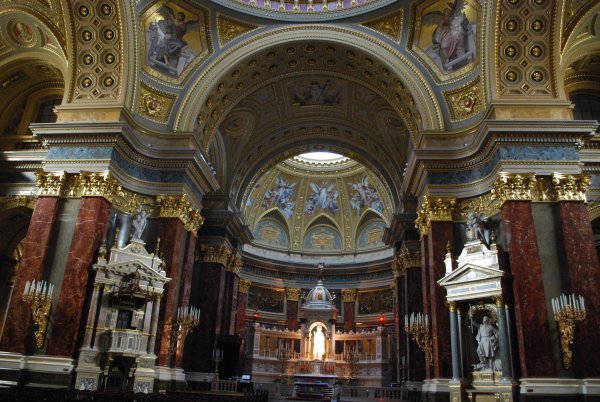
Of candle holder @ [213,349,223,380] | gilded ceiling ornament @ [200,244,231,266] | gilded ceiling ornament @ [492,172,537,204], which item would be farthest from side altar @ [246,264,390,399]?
gilded ceiling ornament @ [492,172,537,204]

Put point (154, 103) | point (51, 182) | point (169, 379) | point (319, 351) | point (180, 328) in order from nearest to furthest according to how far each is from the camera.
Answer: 1. point (51, 182)
2. point (169, 379)
3. point (180, 328)
4. point (154, 103)
5. point (319, 351)

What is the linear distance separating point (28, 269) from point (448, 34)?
563 inches

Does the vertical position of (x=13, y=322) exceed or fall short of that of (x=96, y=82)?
it falls short

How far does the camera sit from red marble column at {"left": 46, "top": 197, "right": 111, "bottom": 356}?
39.7ft

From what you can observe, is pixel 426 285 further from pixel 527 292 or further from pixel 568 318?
pixel 568 318

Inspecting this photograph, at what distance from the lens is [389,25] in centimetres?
1661

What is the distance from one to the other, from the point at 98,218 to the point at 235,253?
9.72 metres

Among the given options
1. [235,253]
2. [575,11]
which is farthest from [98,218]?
[575,11]

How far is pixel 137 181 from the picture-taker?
14969mm

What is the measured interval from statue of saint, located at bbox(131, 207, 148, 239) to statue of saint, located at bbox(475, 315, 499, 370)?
32.5 ft

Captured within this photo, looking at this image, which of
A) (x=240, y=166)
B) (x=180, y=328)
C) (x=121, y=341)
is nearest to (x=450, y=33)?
(x=240, y=166)

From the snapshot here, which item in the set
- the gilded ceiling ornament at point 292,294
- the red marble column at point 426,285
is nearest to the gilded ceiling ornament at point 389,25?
the red marble column at point 426,285

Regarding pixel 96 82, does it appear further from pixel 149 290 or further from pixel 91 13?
pixel 149 290

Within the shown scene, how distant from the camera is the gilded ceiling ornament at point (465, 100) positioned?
49.0 feet
